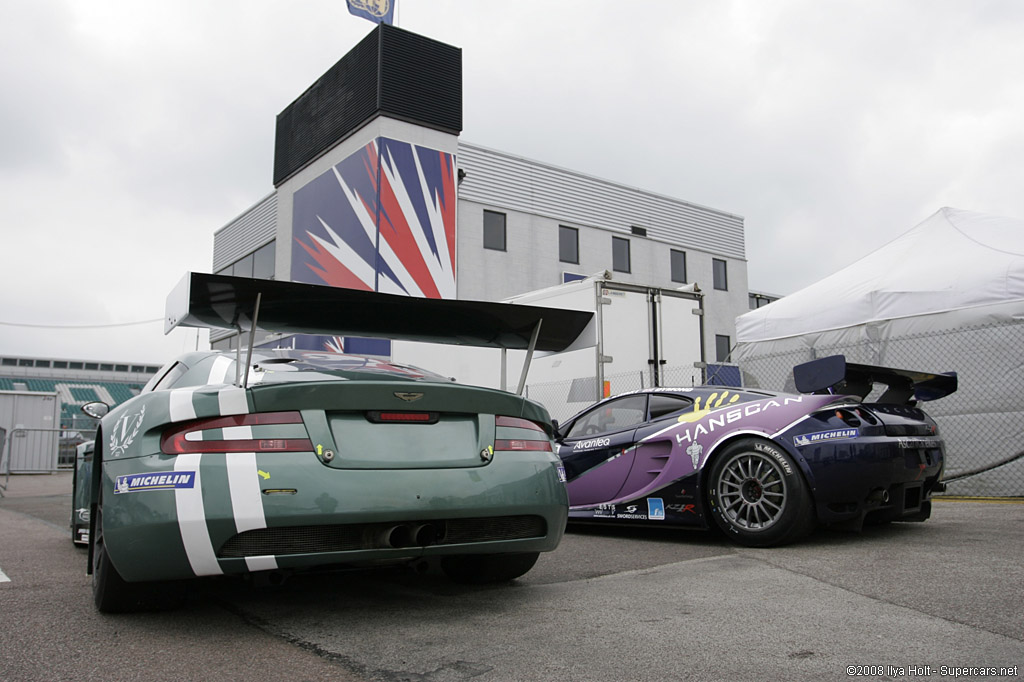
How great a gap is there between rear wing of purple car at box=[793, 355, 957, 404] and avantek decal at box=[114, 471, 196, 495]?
12.2ft

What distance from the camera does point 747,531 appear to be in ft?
16.7

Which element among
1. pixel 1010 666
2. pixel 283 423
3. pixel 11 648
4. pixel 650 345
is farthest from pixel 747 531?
pixel 650 345

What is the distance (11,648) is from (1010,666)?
333 cm

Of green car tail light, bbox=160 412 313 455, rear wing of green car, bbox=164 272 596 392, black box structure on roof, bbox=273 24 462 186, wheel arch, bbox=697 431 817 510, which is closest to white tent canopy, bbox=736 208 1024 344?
wheel arch, bbox=697 431 817 510

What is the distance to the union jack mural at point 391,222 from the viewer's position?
759 inches

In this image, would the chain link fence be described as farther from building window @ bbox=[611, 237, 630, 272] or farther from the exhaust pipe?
building window @ bbox=[611, 237, 630, 272]

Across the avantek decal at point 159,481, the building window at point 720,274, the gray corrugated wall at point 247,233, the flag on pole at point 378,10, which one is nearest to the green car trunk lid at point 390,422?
the avantek decal at point 159,481

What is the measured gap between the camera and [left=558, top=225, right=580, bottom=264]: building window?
101 feet

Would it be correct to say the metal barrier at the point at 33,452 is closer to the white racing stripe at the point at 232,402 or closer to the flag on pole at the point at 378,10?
the flag on pole at the point at 378,10

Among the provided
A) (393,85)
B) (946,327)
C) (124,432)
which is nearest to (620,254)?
(393,85)

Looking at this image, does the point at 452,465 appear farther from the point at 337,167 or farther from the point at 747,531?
the point at 337,167

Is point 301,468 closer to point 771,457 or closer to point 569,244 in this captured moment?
point 771,457

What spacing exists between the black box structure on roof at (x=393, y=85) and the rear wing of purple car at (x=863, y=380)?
16618 millimetres

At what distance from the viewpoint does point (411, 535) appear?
3.10m
